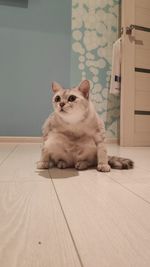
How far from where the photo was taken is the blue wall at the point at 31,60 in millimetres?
2945

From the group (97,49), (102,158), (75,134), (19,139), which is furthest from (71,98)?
(97,49)

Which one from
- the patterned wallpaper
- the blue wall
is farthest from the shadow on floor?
the patterned wallpaper

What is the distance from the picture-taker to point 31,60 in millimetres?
3006

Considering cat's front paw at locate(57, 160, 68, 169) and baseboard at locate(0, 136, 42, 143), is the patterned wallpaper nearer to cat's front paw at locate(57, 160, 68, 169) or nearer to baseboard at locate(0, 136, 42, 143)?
baseboard at locate(0, 136, 42, 143)

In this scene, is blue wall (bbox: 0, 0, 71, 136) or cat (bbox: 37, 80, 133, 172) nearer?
cat (bbox: 37, 80, 133, 172)

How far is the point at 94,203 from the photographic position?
73cm

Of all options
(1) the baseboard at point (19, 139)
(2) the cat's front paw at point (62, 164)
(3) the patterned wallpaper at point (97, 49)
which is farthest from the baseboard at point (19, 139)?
(2) the cat's front paw at point (62, 164)

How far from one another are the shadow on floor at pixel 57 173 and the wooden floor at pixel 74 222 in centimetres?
4

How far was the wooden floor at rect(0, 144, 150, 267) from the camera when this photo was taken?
0.42 m

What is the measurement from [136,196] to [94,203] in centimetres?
16

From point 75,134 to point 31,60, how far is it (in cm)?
203

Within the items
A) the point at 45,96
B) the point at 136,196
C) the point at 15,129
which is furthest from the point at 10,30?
the point at 136,196

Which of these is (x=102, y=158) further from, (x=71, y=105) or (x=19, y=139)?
(x=19, y=139)

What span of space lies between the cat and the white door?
1602 millimetres
